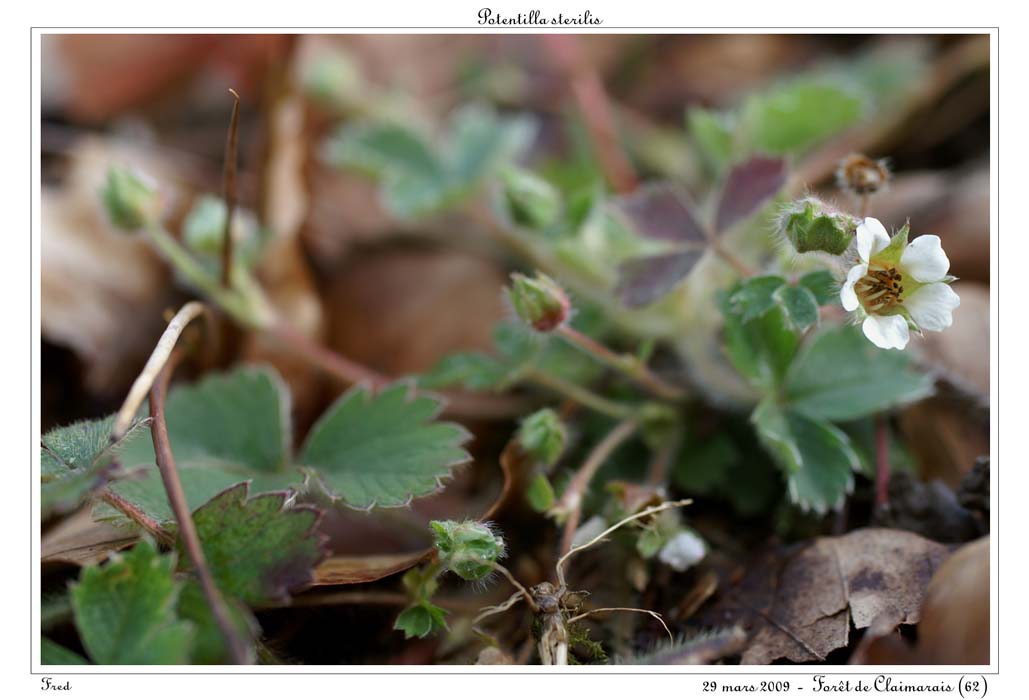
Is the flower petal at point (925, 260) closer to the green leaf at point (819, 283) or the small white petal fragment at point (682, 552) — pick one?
the green leaf at point (819, 283)

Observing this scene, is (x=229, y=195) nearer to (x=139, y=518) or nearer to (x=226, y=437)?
(x=226, y=437)

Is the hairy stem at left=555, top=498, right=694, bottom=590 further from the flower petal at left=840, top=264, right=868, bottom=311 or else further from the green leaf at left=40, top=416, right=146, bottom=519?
the green leaf at left=40, top=416, right=146, bottom=519

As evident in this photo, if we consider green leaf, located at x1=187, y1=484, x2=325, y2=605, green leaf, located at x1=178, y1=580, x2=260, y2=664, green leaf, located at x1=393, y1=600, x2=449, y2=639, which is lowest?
green leaf, located at x1=393, y1=600, x2=449, y2=639

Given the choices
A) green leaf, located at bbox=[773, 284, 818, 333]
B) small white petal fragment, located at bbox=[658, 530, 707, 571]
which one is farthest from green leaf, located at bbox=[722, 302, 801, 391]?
small white petal fragment, located at bbox=[658, 530, 707, 571]

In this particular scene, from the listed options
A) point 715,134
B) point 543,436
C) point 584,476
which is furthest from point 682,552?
point 715,134
